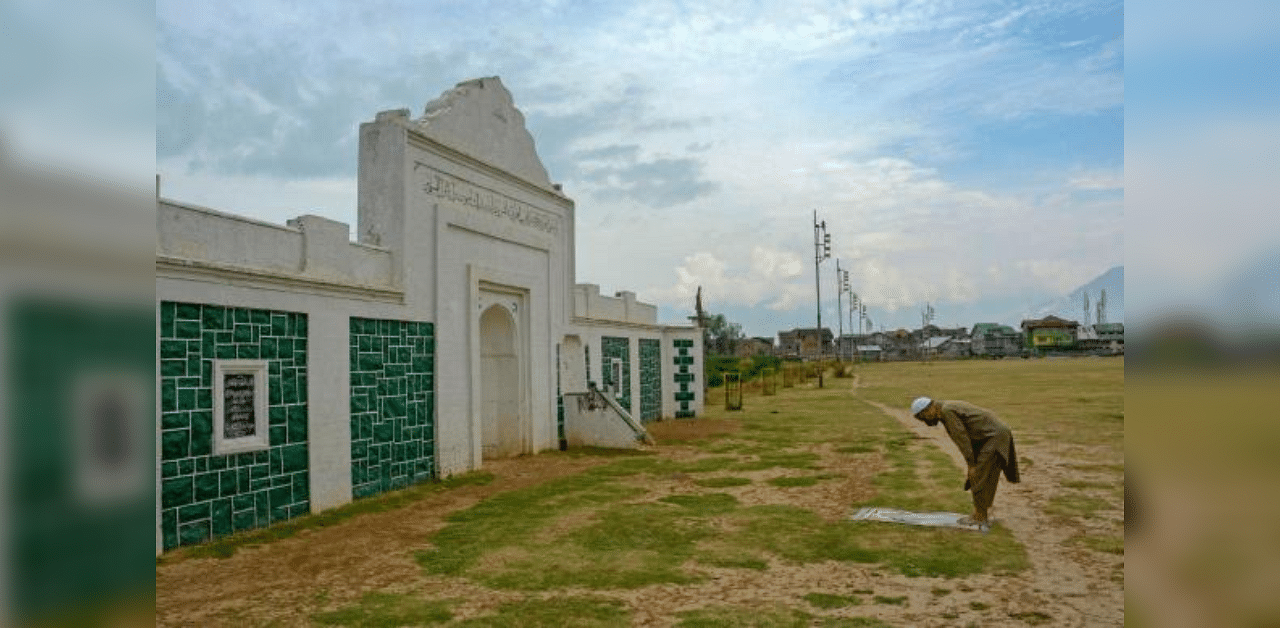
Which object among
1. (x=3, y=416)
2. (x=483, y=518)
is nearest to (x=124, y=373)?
(x=3, y=416)

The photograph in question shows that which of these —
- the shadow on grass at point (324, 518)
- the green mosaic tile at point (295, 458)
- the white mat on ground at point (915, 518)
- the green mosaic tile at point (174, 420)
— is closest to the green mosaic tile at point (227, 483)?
the shadow on grass at point (324, 518)

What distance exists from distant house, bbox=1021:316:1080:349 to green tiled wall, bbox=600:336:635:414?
82440 millimetres

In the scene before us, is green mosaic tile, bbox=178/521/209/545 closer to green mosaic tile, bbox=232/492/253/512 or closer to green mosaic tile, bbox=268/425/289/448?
green mosaic tile, bbox=232/492/253/512

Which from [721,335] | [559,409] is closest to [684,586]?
[559,409]

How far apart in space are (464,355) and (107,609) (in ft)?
41.9

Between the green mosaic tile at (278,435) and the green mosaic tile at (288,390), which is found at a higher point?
the green mosaic tile at (288,390)

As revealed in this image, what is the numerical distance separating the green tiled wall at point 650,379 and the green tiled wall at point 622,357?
3.61 ft

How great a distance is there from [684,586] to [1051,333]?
326 feet

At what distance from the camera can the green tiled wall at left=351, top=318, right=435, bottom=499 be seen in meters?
11.3

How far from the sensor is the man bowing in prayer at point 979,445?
28.5 feet

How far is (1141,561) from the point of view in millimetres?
1495

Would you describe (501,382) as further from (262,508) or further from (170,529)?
(170,529)

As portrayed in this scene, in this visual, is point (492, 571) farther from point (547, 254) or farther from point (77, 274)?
point (547, 254)

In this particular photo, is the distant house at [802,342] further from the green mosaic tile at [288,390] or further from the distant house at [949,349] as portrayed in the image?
the green mosaic tile at [288,390]
